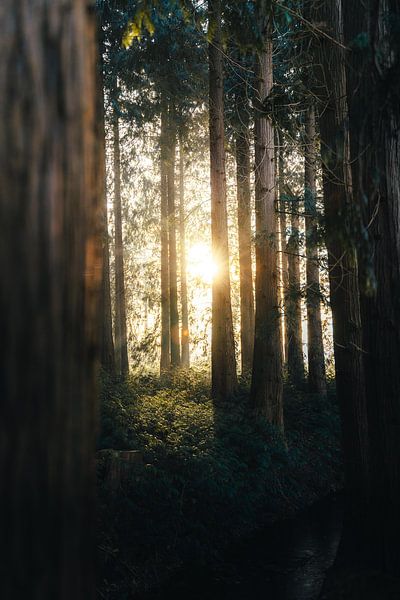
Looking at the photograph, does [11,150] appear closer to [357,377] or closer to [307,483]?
[357,377]

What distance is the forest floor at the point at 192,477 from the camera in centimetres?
814

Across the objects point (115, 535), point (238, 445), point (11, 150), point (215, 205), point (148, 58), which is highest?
point (148, 58)

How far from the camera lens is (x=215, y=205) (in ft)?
45.0

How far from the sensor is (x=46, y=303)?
1.54 meters

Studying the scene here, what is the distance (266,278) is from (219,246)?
6.33ft

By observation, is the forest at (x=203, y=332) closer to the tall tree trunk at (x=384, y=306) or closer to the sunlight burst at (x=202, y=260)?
the tall tree trunk at (x=384, y=306)

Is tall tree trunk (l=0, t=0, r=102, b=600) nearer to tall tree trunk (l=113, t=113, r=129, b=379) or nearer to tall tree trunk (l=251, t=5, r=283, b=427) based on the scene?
tall tree trunk (l=251, t=5, r=283, b=427)

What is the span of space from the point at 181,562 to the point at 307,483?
181 inches

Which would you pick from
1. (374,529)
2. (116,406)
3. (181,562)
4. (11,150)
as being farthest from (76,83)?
(116,406)

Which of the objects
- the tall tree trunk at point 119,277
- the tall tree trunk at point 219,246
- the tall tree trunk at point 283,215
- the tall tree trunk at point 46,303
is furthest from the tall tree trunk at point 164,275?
the tall tree trunk at point 46,303

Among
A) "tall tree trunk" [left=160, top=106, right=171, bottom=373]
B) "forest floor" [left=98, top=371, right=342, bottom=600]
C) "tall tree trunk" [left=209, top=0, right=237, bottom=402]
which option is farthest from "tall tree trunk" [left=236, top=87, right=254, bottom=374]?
"tall tree trunk" [left=160, top=106, right=171, bottom=373]

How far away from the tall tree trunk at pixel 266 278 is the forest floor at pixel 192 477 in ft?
2.22

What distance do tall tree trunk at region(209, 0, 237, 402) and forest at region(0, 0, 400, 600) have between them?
0.15ft

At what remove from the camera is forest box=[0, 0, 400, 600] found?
1526 millimetres
